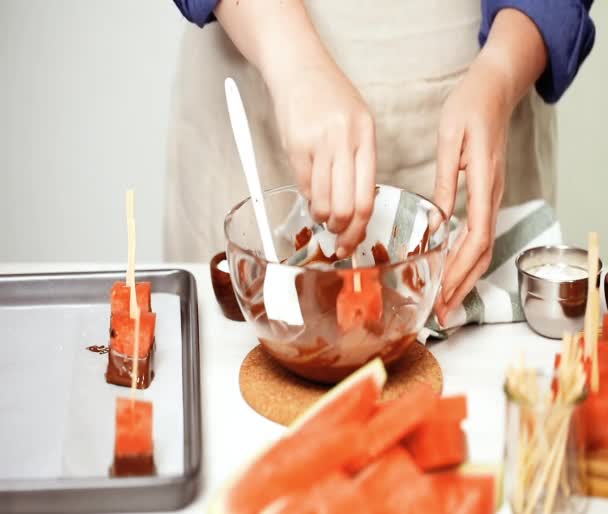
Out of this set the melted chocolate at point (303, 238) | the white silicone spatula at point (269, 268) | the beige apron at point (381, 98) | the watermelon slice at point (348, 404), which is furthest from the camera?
the beige apron at point (381, 98)

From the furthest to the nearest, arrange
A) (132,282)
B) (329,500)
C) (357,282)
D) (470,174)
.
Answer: (470,174), (132,282), (357,282), (329,500)

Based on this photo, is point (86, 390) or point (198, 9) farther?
point (198, 9)

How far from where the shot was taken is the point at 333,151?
47.1 inches

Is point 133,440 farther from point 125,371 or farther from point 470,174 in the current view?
point 470,174

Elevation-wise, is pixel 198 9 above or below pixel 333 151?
above

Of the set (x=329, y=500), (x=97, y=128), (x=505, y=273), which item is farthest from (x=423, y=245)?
(x=97, y=128)

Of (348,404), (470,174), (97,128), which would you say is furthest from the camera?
Answer: (97,128)

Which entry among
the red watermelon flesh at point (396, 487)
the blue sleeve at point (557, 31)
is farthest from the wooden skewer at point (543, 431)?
the blue sleeve at point (557, 31)

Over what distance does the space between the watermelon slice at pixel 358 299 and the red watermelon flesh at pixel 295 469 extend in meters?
0.27

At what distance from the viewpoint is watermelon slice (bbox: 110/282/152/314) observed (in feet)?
4.22

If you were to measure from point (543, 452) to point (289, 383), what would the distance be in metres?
0.40

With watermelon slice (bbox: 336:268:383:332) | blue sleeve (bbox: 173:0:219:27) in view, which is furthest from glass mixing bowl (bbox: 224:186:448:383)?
blue sleeve (bbox: 173:0:219:27)

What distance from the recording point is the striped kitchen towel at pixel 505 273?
1.37 metres

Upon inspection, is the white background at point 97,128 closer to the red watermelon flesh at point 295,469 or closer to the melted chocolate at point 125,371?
the melted chocolate at point 125,371
